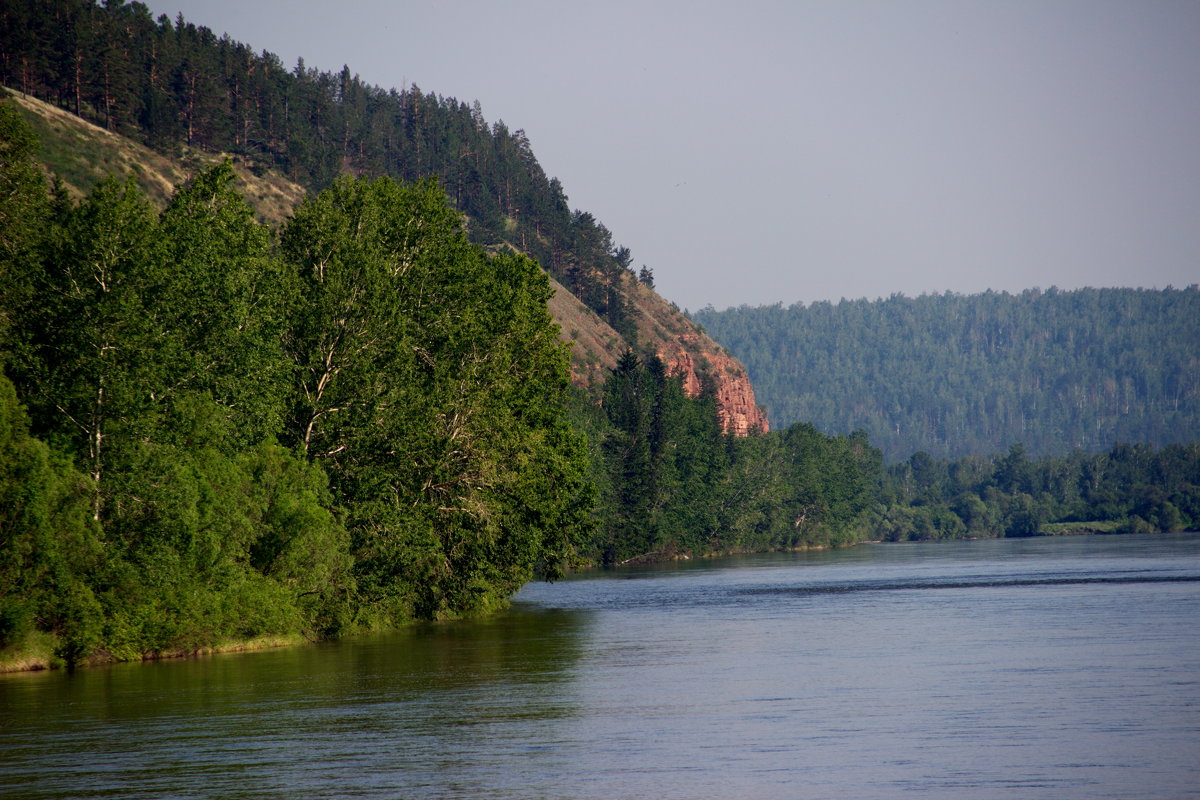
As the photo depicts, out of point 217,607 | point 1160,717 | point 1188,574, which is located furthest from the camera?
point 1188,574

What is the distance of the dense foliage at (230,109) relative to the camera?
13412cm

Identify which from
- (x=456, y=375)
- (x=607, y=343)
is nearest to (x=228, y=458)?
(x=456, y=375)

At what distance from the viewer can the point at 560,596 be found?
3253 inches

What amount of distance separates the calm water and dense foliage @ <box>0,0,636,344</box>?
198 ft

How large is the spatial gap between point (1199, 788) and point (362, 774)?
13946 millimetres

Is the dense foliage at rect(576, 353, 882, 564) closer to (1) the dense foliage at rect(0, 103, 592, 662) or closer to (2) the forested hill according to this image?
(2) the forested hill

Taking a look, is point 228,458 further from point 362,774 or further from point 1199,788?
point 1199,788

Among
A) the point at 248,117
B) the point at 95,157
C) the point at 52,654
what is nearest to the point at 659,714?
Result: the point at 52,654

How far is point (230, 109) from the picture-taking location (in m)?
162

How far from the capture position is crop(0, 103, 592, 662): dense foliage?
4075 cm

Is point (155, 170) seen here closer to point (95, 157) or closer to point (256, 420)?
point (95, 157)

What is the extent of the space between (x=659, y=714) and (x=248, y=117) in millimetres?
143788

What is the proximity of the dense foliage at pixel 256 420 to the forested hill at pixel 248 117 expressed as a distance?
66.3 m

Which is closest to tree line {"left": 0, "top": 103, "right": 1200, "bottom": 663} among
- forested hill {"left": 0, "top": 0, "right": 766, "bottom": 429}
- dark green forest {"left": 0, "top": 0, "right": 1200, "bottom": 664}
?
dark green forest {"left": 0, "top": 0, "right": 1200, "bottom": 664}
